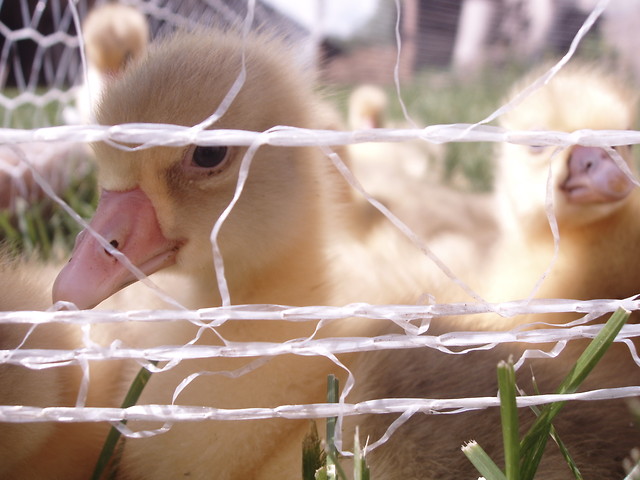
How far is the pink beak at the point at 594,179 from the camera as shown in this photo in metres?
1.45

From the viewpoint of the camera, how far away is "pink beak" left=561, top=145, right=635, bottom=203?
145cm

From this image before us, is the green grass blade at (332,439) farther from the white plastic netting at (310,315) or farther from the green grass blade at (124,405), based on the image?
the green grass blade at (124,405)

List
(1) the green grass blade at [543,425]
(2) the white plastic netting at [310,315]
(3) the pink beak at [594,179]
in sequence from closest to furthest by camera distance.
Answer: (2) the white plastic netting at [310,315] < (1) the green grass blade at [543,425] < (3) the pink beak at [594,179]

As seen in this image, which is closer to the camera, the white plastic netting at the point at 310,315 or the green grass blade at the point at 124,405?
the white plastic netting at the point at 310,315

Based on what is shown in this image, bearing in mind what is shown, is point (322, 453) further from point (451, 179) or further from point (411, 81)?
point (411, 81)

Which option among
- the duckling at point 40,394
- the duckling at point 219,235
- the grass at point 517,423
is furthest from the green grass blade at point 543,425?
the duckling at point 40,394

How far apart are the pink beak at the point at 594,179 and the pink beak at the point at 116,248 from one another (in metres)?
0.87

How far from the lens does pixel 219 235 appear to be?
1139 mm

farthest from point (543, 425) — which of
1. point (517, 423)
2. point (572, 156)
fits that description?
point (572, 156)

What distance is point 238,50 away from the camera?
3.82 ft

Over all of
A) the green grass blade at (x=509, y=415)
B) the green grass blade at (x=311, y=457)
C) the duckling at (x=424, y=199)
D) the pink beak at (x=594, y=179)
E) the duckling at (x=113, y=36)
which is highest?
the duckling at (x=113, y=36)

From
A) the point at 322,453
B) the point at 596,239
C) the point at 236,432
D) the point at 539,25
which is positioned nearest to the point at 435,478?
the point at 322,453

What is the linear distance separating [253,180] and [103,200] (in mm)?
237

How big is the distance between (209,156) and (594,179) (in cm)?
83
